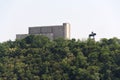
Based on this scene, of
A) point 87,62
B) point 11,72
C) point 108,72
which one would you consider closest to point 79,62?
point 87,62

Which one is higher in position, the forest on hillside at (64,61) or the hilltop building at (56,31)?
the hilltop building at (56,31)

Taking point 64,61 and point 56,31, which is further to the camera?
point 56,31

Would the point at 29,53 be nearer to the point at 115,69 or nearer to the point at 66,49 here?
the point at 66,49

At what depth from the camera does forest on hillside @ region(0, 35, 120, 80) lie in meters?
104

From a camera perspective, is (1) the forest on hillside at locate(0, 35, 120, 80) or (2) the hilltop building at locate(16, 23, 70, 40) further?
(2) the hilltop building at locate(16, 23, 70, 40)

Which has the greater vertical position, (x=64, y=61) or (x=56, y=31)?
(x=56, y=31)

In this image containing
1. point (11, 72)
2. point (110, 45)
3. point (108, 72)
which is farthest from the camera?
point (110, 45)

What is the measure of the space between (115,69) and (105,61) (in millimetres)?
4368

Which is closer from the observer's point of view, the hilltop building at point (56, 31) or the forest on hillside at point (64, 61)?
the forest on hillside at point (64, 61)

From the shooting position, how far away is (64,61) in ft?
353

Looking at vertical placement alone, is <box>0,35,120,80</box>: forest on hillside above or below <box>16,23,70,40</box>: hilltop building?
below

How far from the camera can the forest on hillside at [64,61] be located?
104 m

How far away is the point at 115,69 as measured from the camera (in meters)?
103

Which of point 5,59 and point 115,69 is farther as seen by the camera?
point 5,59
